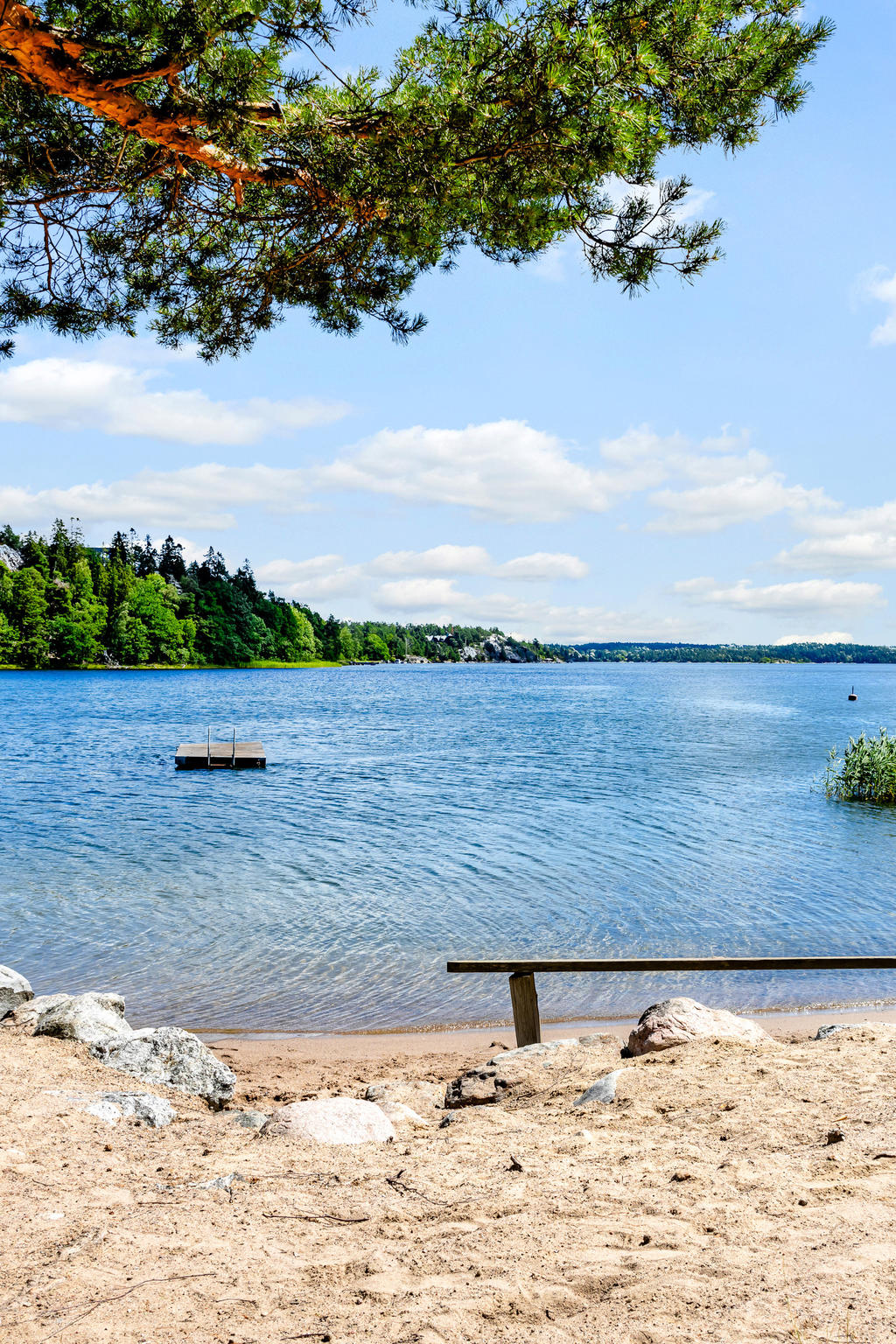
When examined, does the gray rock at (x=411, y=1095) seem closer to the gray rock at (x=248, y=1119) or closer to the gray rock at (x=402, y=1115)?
the gray rock at (x=402, y=1115)

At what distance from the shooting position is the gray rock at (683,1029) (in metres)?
5.93

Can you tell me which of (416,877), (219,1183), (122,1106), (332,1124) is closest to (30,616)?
(416,877)

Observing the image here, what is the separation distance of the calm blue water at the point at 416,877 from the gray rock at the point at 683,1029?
287 centimetres

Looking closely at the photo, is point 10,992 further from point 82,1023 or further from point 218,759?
point 218,759

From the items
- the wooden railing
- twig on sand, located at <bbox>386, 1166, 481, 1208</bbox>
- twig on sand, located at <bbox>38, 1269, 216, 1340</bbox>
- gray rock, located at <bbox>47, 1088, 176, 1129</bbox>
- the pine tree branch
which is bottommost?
gray rock, located at <bbox>47, 1088, 176, 1129</bbox>

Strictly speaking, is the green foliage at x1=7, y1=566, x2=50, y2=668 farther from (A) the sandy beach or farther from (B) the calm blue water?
(A) the sandy beach

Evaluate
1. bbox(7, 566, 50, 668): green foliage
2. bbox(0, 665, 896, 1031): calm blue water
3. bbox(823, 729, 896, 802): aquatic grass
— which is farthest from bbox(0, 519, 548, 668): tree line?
bbox(823, 729, 896, 802): aquatic grass

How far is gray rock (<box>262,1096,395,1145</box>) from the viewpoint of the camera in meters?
4.82

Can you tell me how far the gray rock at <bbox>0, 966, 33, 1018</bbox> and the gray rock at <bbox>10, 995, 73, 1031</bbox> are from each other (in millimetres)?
61

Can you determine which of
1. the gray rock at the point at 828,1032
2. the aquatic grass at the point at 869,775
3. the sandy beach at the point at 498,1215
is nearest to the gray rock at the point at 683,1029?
the sandy beach at the point at 498,1215

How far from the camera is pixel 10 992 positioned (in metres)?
7.04

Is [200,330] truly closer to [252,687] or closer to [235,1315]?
[235,1315]

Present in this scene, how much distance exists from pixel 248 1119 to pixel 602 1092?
2345 millimetres

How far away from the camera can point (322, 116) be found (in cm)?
568
